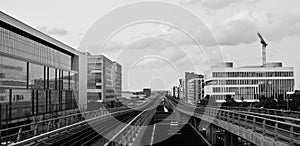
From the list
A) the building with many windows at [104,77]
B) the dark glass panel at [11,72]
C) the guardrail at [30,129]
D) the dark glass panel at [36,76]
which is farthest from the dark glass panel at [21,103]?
the building with many windows at [104,77]

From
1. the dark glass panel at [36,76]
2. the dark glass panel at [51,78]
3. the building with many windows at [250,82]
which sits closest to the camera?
the dark glass panel at [36,76]

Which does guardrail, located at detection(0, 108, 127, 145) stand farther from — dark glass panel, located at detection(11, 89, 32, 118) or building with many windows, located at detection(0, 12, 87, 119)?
dark glass panel, located at detection(11, 89, 32, 118)

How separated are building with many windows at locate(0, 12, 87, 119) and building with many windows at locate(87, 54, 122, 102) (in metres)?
29.4

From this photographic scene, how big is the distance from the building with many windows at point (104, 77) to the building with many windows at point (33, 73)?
1157 inches

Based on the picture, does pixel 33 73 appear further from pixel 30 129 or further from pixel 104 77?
pixel 104 77

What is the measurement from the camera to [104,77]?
109938 millimetres

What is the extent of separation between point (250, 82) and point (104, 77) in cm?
4940

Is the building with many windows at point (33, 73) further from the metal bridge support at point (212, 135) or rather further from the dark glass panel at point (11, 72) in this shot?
the metal bridge support at point (212, 135)

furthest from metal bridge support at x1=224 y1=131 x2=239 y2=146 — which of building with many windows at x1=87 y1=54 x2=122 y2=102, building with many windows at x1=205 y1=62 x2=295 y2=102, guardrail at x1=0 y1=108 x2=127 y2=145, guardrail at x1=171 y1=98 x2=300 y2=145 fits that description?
building with many windows at x1=205 y1=62 x2=295 y2=102

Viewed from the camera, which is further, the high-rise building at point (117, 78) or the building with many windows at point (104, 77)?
the high-rise building at point (117, 78)

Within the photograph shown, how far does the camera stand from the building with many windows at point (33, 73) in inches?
1088

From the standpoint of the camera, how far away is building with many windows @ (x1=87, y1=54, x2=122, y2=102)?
103581 millimetres

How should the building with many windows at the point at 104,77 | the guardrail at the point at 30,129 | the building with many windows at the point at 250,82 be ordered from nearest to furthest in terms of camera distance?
1. the guardrail at the point at 30,129
2. the building with many windows at the point at 104,77
3. the building with many windows at the point at 250,82

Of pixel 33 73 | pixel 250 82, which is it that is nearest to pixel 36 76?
pixel 33 73
